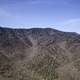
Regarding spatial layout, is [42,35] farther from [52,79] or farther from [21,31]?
[52,79]

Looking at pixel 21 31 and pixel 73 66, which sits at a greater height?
pixel 21 31

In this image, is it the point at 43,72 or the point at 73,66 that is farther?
the point at 73,66

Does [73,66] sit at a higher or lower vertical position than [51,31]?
lower

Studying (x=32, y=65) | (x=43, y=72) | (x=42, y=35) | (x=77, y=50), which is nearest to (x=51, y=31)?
(x=42, y=35)

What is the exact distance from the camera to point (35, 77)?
158ft

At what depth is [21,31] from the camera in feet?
544

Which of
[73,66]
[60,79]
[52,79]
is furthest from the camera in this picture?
[73,66]

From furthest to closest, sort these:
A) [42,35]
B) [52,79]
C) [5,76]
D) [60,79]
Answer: [42,35] < [5,76] < [60,79] < [52,79]

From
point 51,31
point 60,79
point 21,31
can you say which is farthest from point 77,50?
point 21,31

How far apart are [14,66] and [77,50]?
153 ft

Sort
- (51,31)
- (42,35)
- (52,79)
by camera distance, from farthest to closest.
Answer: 1. (51,31)
2. (42,35)
3. (52,79)

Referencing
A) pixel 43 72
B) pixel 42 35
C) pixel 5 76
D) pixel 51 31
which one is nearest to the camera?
pixel 5 76

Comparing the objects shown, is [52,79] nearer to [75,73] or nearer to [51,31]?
[75,73]

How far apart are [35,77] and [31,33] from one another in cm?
11485
